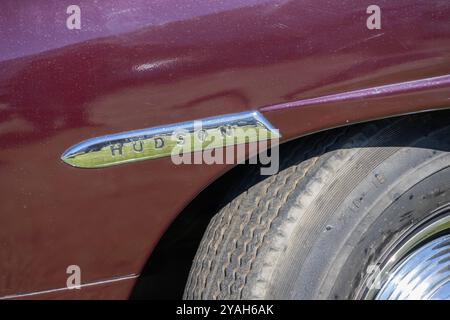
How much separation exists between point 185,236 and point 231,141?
433 millimetres

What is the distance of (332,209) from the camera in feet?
5.49

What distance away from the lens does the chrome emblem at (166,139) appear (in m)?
1.54

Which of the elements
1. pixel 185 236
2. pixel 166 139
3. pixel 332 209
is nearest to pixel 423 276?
pixel 332 209

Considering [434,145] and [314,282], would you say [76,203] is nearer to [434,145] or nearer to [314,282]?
[314,282]

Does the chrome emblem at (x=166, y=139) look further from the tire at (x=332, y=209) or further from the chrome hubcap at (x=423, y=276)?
the chrome hubcap at (x=423, y=276)

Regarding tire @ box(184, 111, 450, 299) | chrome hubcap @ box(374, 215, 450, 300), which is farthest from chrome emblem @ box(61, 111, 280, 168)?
chrome hubcap @ box(374, 215, 450, 300)

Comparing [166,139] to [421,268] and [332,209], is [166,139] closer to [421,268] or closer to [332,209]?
[332,209]

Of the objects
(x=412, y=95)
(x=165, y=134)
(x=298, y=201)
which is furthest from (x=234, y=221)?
(x=412, y=95)

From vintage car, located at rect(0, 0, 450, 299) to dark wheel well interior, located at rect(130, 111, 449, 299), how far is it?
0.01m

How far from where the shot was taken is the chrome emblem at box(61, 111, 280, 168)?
1542 millimetres

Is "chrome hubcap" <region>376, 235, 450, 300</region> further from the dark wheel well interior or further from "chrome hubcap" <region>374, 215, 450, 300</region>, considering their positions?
the dark wheel well interior
